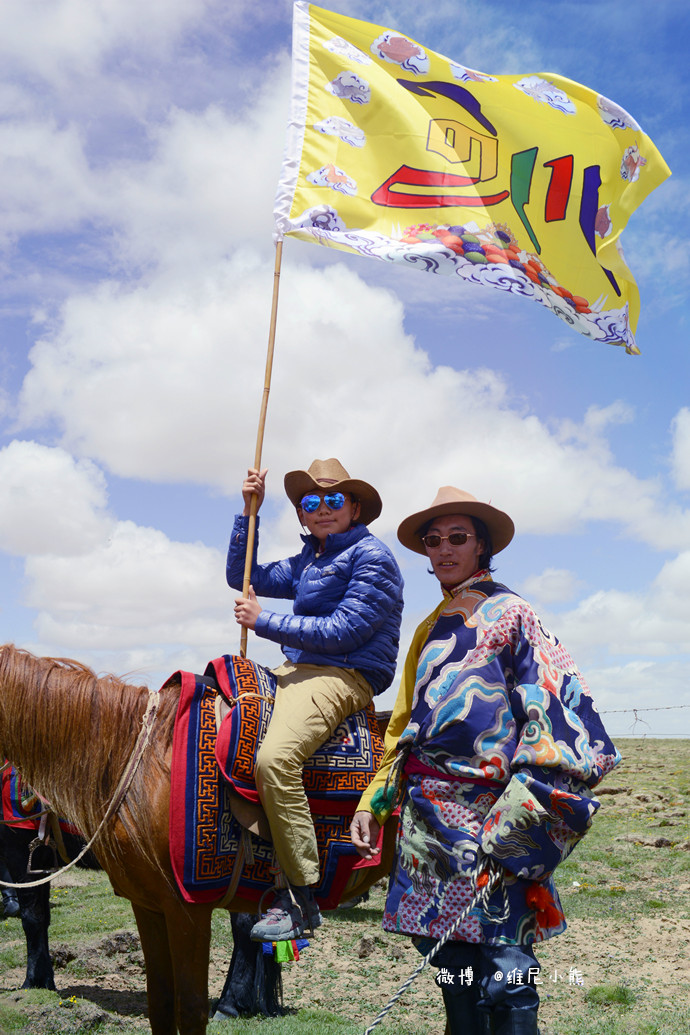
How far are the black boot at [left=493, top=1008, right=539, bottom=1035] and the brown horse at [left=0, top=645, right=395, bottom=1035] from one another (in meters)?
1.39

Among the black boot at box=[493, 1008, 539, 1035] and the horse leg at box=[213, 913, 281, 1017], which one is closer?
the black boot at box=[493, 1008, 539, 1035]

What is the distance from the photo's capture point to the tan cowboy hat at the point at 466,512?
3.42 meters

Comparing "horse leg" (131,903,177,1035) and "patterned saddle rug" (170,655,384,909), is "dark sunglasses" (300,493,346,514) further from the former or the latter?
"horse leg" (131,903,177,1035)

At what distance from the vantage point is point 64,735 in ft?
13.5

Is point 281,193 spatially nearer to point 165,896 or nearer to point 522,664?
point 522,664

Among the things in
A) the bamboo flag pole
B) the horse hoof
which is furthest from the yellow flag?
the horse hoof

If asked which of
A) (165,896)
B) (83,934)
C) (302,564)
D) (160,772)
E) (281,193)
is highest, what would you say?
(281,193)

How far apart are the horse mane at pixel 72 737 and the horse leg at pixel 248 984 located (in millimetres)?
2009

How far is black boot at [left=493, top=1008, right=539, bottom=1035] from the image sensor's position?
2.77 meters

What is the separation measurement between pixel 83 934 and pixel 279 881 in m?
4.94

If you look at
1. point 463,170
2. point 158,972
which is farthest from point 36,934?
point 463,170

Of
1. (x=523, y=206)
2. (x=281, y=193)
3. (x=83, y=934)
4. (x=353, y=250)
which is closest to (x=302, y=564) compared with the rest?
(x=353, y=250)

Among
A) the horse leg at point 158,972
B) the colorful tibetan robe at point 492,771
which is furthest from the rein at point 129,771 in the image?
the colorful tibetan robe at point 492,771

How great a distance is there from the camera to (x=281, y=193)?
533cm
